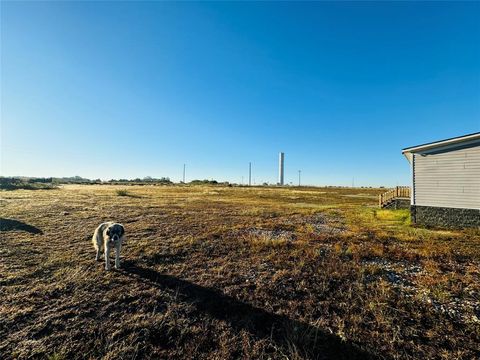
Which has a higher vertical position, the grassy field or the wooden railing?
the wooden railing

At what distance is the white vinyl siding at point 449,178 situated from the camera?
40.8ft

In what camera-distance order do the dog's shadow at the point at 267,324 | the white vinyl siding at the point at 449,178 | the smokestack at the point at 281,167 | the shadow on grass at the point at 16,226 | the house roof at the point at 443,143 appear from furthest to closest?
1. the smokestack at the point at 281,167
2. the white vinyl siding at the point at 449,178
3. the house roof at the point at 443,143
4. the shadow on grass at the point at 16,226
5. the dog's shadow at the point at 267,324

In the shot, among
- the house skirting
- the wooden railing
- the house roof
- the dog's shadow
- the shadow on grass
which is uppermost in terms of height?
the house roof

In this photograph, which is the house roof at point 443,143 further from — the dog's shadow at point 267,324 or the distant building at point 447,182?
the dog's shadow at point 267,324

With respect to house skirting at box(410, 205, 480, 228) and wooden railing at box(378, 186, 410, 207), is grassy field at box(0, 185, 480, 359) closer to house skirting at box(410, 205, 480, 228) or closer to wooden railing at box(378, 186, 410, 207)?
house skirting at box(410, 205, 480, 228)

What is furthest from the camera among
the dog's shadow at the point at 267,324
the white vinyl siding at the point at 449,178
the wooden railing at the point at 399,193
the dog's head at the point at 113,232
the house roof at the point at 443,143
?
the wooden railing at the point at 399,193

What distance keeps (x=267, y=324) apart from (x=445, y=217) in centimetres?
1550

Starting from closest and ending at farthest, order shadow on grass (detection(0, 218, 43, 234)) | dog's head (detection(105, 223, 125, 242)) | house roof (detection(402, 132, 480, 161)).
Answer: dog's head (detection(105, 223, 125, 242)), shadow on grass (detection(0, 218, 43, 234)), house roof (detection(402, 132, 480, 161))

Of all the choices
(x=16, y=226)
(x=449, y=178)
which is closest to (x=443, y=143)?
(x=449, y=178)

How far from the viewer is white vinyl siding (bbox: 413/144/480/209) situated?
490 inches

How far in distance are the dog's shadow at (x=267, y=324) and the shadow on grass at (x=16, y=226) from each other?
8.10 m

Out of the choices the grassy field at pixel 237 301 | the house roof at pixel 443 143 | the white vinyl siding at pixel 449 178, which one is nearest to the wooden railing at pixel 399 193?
the house roof at pixel 443 143

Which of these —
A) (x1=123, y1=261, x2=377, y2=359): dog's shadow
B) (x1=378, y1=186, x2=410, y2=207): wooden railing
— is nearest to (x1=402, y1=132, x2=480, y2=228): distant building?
(x1=378, y1=186, x2=410, y2=207): wooden railing

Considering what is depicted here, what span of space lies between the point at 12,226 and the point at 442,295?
52.7ft
